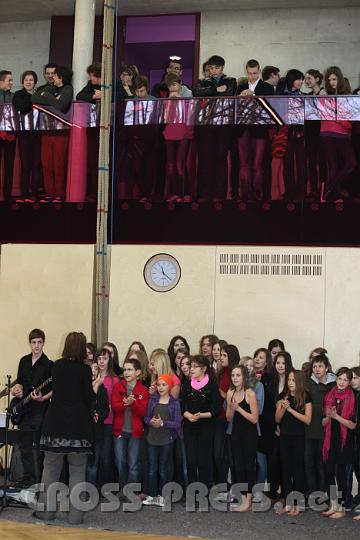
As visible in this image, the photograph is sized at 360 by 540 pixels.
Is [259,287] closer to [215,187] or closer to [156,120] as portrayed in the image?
[215,187]

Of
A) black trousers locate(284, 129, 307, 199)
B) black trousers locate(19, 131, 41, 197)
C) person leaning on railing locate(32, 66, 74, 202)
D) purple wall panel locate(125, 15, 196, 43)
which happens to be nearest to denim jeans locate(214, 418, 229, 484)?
black trousers locate(284, 129, 307, 199)

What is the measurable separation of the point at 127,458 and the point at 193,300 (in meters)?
3.65

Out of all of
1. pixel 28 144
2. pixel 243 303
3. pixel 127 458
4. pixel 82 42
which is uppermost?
pixel 82 42

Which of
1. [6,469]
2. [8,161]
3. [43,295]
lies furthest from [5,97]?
[6,469]

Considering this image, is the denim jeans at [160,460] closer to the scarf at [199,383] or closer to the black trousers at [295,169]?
the scarf at [199,383]

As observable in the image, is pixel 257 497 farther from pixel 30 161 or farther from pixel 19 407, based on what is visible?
pixel 30 161

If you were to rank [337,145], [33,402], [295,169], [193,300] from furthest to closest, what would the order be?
[193,300] → [295,169] → [337,145] → [33,402]

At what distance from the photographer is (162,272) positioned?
11.6 meters

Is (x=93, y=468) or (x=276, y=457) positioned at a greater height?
(x=276, y=457)

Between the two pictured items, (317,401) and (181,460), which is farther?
(181,460)

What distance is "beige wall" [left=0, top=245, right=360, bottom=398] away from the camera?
36.2 feet

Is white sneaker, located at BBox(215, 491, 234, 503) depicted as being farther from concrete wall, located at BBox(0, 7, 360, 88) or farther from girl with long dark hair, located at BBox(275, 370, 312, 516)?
concrete wall, located at BBox(0, 7, 360, 88)

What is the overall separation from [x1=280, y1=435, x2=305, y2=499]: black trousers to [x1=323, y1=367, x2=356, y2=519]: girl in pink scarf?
23 centimetres

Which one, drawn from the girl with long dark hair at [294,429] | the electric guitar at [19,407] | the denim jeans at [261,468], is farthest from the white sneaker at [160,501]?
the electric guitar at [19,407]
